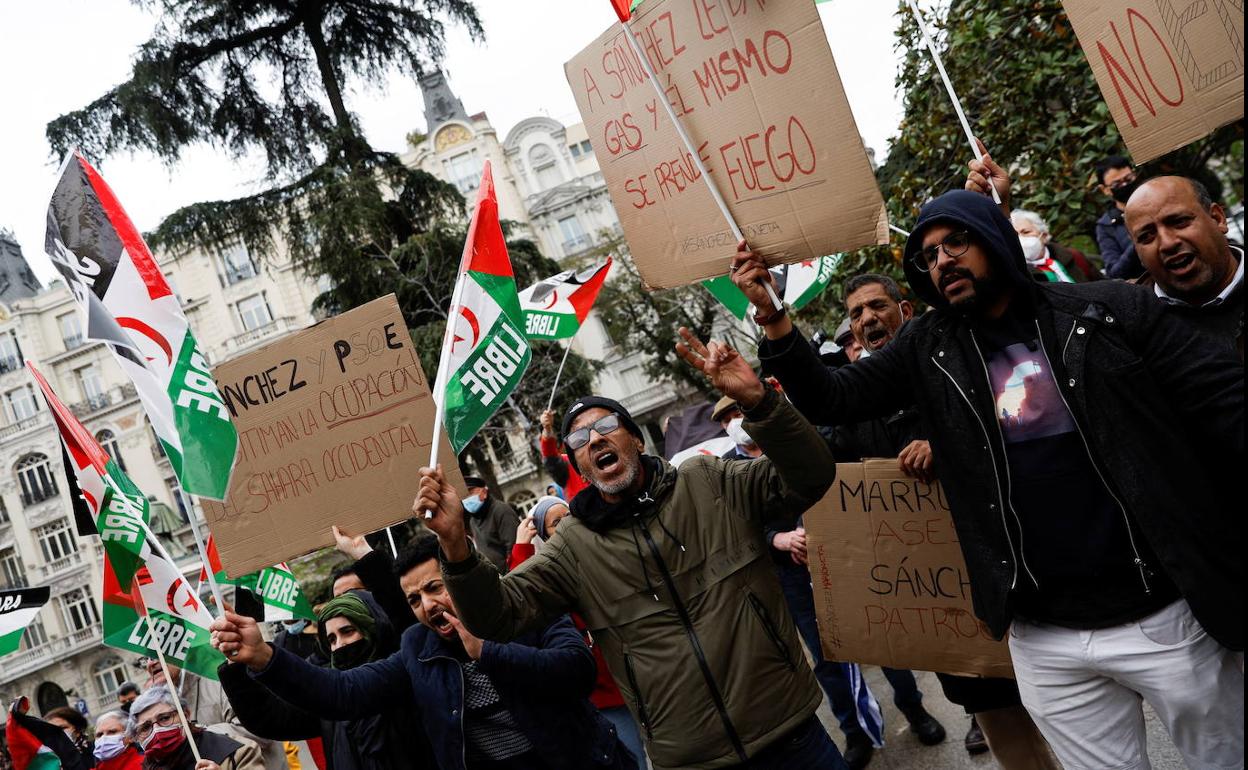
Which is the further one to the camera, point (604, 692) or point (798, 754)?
point (604, 692)

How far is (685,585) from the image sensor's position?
2994 millimetres

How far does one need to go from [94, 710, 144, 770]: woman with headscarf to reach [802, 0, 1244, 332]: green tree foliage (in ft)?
19.3

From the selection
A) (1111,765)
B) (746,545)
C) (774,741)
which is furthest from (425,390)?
(1111,765)

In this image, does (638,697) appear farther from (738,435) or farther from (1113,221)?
(1113,221)

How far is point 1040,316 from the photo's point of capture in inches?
92.6

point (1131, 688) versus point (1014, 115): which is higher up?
point (1014, 115)

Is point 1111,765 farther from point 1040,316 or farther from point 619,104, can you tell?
point 619,104

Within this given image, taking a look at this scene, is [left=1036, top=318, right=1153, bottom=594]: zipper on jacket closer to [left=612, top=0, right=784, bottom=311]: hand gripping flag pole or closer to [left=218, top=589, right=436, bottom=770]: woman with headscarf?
[left=612, top=0, right=784, bottom=311]: hand gripping flag pole

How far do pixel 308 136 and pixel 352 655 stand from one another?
14227 millimetres

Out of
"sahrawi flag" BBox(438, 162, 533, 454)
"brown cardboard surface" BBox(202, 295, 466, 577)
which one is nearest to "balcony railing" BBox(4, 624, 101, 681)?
"brown cardboard surface" BBox(202, 295, 466, 577)

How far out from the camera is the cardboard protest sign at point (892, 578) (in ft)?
11.0

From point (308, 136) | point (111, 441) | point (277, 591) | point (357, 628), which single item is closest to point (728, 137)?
point (357, 628)

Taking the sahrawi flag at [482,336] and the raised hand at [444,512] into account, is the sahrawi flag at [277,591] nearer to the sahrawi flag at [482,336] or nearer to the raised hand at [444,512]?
the sahrawi flag at [482,336]

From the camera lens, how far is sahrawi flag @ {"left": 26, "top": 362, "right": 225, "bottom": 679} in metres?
4.48
